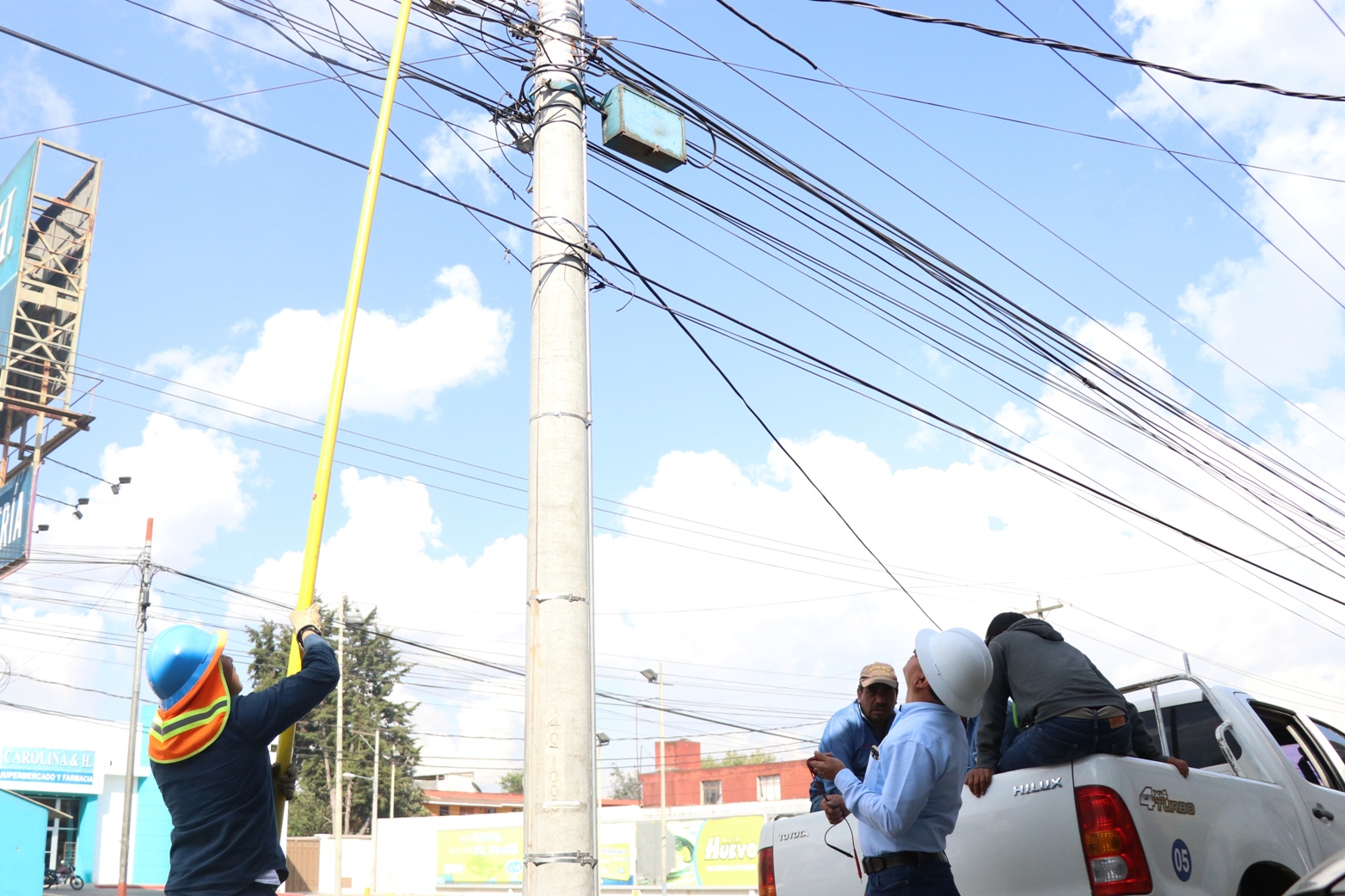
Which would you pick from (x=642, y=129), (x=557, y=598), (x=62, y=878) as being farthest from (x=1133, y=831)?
(x=62, y=878)

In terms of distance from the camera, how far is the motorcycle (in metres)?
37.5

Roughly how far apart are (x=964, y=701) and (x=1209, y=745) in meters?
2.76

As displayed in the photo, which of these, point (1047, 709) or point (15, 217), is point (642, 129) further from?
point (15, 217)

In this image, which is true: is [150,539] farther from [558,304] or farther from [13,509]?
[558,304]

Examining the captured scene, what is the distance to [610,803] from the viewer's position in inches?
2795

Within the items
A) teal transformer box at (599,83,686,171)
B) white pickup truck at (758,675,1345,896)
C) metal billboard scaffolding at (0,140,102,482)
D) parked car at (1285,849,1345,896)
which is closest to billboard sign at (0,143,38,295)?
metal billboard scaffolding at (0,140,102,482)

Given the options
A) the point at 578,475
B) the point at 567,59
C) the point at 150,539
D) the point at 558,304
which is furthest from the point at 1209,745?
the point at 150,539

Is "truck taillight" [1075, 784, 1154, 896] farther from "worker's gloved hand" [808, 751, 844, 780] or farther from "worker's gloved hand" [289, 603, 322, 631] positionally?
"worker's gloved hand" [289, 603, 322, 631]

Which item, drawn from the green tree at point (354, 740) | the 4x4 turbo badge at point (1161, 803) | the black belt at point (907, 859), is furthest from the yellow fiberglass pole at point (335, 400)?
the green tree at point (354, 740)

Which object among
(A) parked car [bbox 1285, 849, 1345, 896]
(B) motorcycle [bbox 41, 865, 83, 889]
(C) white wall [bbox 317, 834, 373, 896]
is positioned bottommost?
(C) white wall [bbox 317, 834, 373, 896]

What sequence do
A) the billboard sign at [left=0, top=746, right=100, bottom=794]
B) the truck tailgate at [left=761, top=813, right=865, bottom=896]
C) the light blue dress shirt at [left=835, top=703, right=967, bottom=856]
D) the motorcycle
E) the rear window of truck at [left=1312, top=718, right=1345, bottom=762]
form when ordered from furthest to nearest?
1. the billboard sign at [left=0, top=746, right=100, bottom=794]
2. the motorcycle
3. the rear window of truck at [left=1312, top=718, right=1345, bottom=762]
4. the truck tailgate at [left=761, top=813, right=865, bottom=896]
5. the light blue dress shirt at [left=835, top=703, right=967, bottom=856]

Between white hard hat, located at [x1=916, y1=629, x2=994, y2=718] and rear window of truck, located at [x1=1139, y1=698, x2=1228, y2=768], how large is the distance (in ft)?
7.80

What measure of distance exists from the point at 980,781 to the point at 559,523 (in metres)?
2.54

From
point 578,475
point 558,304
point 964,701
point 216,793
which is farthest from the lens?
point 558,304
